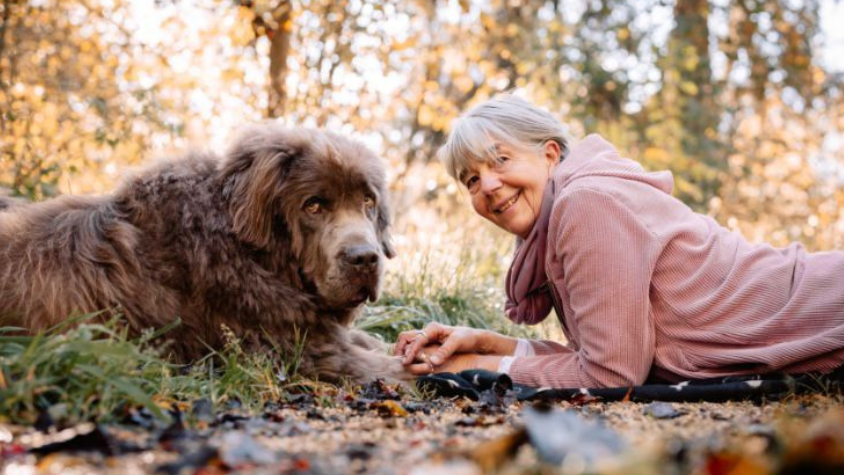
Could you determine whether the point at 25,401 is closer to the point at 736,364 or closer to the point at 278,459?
the point at 278,459

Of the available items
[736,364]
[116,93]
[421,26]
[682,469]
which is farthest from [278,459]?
[421,26]

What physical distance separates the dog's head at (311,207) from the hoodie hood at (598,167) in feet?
3.22

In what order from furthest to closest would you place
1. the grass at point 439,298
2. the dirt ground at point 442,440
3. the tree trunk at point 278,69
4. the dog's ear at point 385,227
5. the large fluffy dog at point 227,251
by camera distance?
the tree trunk at point 278,69
the grass at point 439,298
the dog's ear at point 385,227
the large fluffy dog at point 227,251
the dirt ground at point 442,440

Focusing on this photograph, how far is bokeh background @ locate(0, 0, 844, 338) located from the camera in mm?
6684

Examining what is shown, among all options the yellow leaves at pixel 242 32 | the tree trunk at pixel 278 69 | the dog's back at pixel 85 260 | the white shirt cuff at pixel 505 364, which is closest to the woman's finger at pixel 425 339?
the white shirt cuff at pixel 505 364

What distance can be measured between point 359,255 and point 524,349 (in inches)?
41.3

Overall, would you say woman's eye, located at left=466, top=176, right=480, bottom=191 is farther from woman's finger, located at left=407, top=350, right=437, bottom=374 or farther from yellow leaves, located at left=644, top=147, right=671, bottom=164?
yellow leaves, located at left=644, top=147, right=671, bottom=164

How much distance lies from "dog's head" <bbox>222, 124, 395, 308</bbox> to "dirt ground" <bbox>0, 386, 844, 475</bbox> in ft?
2.45

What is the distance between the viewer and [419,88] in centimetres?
959

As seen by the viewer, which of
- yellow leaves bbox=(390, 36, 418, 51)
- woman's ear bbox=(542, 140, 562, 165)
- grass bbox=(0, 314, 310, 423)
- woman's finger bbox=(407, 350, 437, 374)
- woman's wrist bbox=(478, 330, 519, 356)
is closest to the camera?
grass bbox=(0, 314, 310, 423)

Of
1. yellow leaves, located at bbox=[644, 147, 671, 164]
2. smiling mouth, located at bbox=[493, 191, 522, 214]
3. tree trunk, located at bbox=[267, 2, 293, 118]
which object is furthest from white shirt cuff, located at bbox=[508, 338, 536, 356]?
yellow leaves, located at bbox=[644, 147, 671, 164]

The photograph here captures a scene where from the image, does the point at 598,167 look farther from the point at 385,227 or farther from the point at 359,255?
the point at 385,227

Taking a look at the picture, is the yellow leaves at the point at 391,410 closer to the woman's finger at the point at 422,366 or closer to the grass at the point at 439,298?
the woman's finger at the point at 422,366

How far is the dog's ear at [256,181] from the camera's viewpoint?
138 inches
